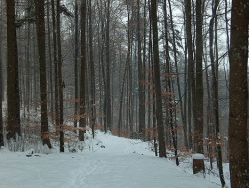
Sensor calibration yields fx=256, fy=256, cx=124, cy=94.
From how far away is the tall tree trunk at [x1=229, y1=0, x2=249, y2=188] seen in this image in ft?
10.3

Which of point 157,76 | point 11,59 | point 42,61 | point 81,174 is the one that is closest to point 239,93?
point 81,174

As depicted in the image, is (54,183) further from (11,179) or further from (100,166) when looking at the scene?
(100,166)

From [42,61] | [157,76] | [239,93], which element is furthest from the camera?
[157,76]

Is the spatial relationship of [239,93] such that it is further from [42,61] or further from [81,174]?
[42,61]

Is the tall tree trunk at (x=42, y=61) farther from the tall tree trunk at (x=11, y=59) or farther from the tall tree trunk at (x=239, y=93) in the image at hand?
the tall tree trunk at (x=239, y=93)

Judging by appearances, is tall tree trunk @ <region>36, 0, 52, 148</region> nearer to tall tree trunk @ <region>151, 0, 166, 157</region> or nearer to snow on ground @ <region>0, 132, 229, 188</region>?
snow on ground @ <region>0, 132, 229, 188</region>

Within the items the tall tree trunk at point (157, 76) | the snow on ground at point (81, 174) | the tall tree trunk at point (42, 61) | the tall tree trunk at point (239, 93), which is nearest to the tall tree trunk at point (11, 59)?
the tall tree trunk at point (42, 61)

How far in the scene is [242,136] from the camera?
321cm

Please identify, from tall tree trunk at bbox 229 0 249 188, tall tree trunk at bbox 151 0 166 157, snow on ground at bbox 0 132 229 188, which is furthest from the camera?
tall tree trunk at bbox 151 0 166 157

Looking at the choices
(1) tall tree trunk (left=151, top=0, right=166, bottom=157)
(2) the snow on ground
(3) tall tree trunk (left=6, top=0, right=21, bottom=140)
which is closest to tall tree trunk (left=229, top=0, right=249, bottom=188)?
(2) the snow on ground

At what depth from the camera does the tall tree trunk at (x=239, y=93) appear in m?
3.12

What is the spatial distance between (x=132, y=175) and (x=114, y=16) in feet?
64.0

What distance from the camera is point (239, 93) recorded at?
318cm

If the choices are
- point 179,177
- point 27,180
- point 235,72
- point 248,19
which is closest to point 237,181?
point 235,72
